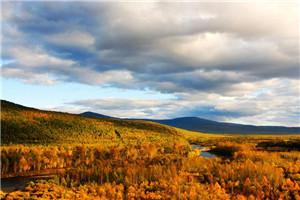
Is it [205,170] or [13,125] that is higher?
[13,125]

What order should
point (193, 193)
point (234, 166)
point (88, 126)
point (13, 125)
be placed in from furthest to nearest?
point (88, 126)
point (13, 125)
point (234, 166)
point (193, 193)

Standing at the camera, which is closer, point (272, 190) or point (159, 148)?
point (272, 190)

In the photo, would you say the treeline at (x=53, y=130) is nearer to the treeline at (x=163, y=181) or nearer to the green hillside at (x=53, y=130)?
the green hillside at (x=53, y=130)

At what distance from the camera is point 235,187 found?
26125 mm

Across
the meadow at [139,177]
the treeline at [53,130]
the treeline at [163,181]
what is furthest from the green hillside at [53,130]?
the treeline at [163,181]

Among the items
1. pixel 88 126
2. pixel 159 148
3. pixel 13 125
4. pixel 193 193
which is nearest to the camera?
pixel 193 193

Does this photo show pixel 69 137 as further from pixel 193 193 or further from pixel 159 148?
pixel 193 193

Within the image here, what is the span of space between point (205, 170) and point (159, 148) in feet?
74.9

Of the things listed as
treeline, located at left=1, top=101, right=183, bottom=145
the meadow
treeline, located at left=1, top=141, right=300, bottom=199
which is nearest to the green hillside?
treeline, located at left=1, top=101, right=183, bottom=145

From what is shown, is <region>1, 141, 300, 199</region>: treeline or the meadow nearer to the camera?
<region>1, 141, 300, 199</region>: treeline

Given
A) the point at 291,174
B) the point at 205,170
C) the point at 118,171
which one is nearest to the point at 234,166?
the point at 205,170

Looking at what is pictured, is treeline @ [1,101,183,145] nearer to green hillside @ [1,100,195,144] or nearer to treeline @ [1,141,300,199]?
green hillside @ [1,100,195,144]

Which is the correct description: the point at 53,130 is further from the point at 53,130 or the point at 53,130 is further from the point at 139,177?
the point at 139,177

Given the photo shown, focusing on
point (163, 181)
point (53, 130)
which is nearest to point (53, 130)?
point (53, 130)
